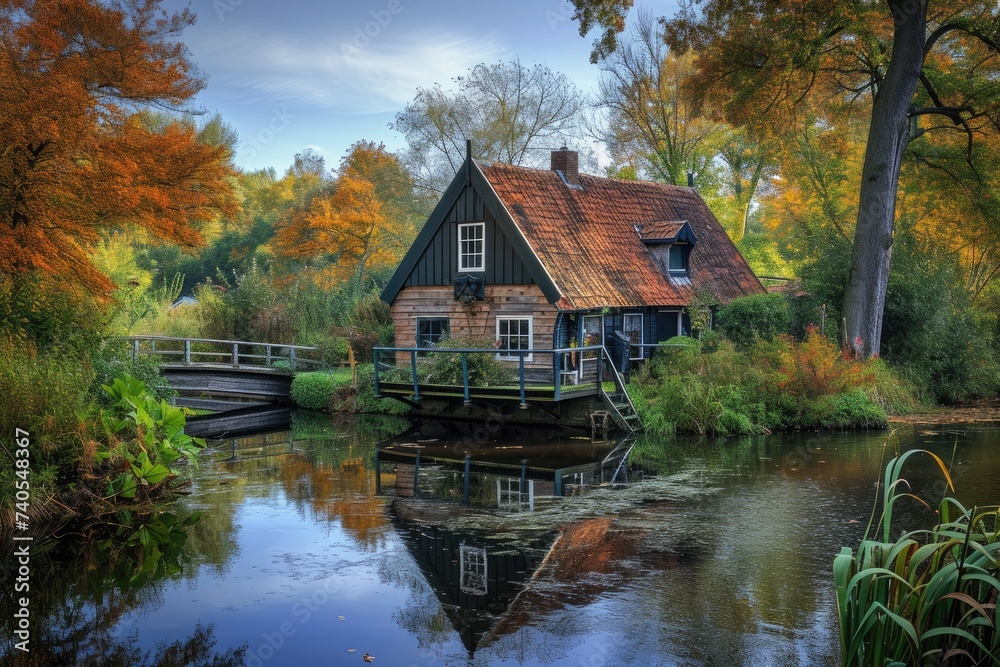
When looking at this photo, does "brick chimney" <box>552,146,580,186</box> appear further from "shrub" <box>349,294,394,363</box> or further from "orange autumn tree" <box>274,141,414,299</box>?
"orange autumn tree" <box>274,141,414,299</box>

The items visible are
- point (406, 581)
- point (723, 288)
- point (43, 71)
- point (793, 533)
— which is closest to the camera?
point (406, 581)

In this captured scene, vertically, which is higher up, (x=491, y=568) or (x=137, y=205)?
(x=137, y=205)

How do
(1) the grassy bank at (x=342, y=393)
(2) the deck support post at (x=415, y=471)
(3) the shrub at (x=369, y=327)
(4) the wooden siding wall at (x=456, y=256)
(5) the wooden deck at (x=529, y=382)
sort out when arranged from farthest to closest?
1. (3) the shrub at (x=369, y=327)
2. (1) the grassy bank at (x=342, y=393)
3. (4) the wooden siding wall at (x=456, y=256)
4. (5) the wooden deck at (x=529, y=382)
5. (2) the deck support post at (x=415, y=471)

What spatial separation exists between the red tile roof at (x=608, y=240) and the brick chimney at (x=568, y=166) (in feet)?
1.26

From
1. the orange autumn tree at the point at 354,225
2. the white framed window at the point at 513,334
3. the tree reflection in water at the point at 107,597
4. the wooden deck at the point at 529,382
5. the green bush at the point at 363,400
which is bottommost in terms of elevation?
the tree reflection in water at the point at 107,597

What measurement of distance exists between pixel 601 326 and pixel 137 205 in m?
11.8

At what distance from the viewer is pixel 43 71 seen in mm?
16625

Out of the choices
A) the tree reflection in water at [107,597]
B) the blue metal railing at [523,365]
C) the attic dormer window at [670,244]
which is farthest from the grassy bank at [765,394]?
the tree reflection in water at [107,597]

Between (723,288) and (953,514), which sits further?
(723,288)

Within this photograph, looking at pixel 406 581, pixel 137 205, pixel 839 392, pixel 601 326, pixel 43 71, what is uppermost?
pixel 43 71

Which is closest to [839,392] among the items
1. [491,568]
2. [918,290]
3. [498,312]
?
[918,290]

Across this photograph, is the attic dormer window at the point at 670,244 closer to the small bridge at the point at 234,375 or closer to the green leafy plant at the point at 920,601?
the small bridge at the point at 234,375

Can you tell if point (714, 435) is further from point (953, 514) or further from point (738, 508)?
point (953, 514)

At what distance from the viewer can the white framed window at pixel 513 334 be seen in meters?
21.8
